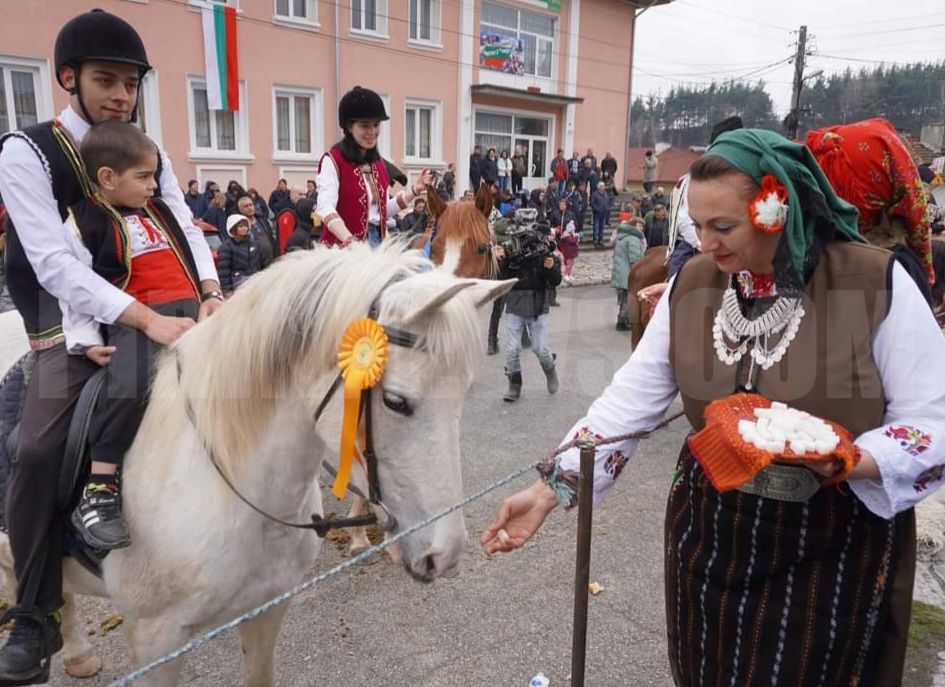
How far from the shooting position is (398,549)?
1.70m

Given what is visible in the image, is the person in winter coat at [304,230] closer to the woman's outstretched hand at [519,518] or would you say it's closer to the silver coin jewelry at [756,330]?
the woman's outstretched hand at [519,518]

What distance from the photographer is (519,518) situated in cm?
192

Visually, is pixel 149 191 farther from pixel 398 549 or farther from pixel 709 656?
pixel 709 656

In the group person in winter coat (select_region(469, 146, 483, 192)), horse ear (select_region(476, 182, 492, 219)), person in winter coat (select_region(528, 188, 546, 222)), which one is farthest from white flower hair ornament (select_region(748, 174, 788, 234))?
person in winter coat (select_region(469, 146, 483, 192))

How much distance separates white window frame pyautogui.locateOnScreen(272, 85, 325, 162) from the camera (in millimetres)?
16453

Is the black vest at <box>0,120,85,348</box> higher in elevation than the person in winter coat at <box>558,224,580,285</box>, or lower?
higher

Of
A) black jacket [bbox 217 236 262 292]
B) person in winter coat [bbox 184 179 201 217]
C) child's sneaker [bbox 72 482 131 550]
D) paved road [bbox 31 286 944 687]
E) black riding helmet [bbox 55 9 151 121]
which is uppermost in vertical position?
black riding helmet [bbox 55 9 151 121]

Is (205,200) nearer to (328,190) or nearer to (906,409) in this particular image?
(328,190)

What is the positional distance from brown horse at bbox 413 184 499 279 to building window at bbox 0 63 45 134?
12.0 meters

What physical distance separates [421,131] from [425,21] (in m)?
3.27

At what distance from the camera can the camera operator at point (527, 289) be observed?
255 inches

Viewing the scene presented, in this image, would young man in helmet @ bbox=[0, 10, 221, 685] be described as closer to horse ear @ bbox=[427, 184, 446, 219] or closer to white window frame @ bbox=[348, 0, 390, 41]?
horse ear @ bbox=[427, 184, 446, 219]

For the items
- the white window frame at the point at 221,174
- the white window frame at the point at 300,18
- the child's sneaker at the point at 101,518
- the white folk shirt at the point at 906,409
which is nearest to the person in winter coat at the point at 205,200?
the white window frame at the point at 221,174

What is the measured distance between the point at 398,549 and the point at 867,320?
1311mm
